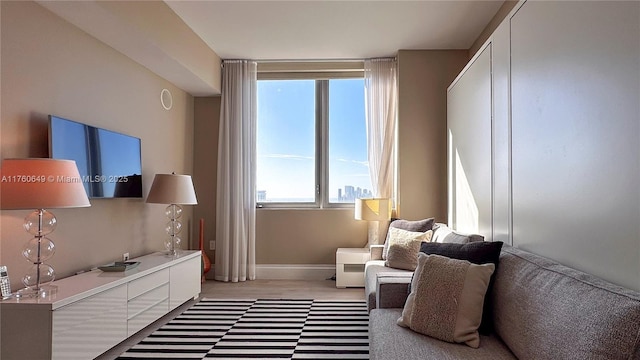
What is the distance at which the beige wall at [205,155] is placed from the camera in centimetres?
518

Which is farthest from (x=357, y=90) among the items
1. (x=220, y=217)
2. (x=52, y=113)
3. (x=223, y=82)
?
(x=52, y=113)

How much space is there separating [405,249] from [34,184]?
2.78 m

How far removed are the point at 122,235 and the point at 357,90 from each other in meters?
3.29

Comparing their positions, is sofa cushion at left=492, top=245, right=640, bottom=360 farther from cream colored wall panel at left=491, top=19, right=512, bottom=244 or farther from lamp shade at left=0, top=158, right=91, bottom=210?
lamp shade at left=0, top=158, right=91, bottom=210

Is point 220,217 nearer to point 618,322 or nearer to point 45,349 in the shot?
point 45,349

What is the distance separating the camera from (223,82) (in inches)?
198

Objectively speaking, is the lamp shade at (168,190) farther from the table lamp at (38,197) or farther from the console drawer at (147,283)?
the table lamp at (38,197)

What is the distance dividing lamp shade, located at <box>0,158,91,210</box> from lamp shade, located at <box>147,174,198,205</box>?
1.41m

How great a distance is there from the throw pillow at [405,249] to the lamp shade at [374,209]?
72 centimetres

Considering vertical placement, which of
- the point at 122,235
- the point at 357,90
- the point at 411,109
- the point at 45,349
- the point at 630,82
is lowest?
the point at 45,349

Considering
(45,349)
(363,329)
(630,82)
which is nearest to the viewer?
(630,82)

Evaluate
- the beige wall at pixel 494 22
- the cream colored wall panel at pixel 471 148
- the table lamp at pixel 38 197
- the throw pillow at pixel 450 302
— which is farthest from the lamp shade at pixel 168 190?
the beige wall at pixel 494 22

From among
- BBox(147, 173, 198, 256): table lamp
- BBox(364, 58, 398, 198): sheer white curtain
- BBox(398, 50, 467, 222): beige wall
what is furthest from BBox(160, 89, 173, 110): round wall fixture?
BBox(398, 50, 467, 222): beige wall

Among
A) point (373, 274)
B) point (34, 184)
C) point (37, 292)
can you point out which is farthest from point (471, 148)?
point (37, 292)
